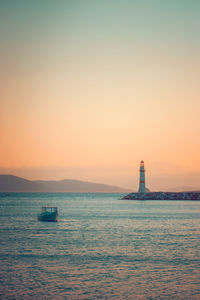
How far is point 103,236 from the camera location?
39188mm

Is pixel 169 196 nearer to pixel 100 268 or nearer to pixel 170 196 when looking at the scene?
pixel 170 196

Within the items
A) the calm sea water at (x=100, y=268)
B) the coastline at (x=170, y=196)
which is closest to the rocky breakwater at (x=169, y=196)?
the coastline at (x=170, y=196)

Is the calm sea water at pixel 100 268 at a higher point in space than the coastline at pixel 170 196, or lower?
lower

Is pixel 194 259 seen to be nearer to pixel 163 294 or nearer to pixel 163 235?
pixel 163 294

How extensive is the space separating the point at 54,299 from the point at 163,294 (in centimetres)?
515

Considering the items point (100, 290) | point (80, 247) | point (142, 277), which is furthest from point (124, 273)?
point (80, 247)

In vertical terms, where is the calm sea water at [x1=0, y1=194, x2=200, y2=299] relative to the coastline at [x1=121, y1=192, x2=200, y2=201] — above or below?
below

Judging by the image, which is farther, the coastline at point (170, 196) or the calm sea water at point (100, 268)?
the coastline at point (170, 196)

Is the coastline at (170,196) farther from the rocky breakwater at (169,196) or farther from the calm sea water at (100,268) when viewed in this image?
the calm sea water at (100,268)

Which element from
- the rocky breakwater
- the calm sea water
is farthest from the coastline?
the calm sea water

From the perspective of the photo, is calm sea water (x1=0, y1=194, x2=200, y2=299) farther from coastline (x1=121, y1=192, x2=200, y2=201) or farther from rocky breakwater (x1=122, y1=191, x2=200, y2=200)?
rocky breakwater (x1=122, y1=191, x2=200, y2=200)

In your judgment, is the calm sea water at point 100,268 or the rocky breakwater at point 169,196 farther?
the rocky breakwater at point 169,196

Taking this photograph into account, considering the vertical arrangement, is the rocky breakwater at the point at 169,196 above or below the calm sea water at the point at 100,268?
above

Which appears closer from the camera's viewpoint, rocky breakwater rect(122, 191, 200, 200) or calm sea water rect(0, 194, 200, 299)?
calm sea water rect(0, 194, 200, 299)
